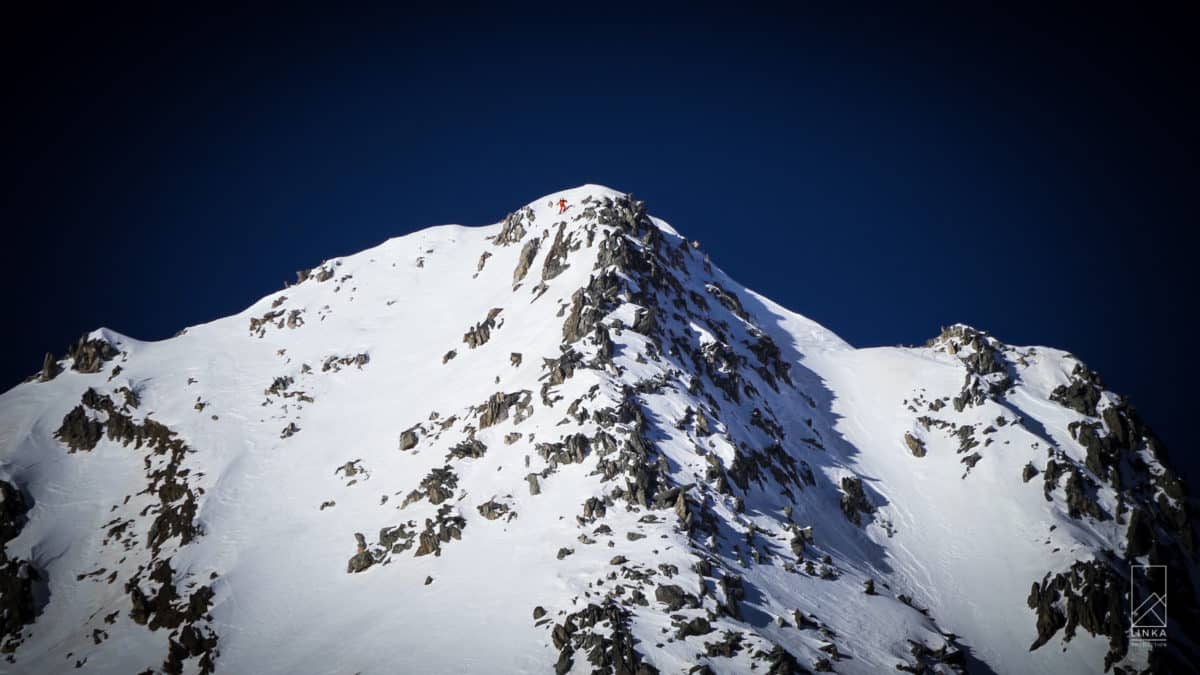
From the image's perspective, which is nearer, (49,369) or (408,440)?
(408,440)

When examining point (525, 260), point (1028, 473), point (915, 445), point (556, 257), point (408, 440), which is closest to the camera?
point (1028, 473)

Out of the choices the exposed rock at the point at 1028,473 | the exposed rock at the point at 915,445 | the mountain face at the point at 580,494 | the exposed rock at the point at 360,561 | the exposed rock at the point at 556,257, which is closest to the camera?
the mountain face at the point at 580,494

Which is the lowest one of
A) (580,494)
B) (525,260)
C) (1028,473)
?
(1028,473)

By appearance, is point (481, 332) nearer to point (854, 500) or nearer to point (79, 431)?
point (854, 500)

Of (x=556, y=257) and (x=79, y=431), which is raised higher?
(x=556, y=257)

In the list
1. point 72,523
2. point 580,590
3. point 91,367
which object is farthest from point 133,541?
point 580,590

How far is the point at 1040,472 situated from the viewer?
9656 centimetres

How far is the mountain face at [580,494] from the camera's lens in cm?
6756

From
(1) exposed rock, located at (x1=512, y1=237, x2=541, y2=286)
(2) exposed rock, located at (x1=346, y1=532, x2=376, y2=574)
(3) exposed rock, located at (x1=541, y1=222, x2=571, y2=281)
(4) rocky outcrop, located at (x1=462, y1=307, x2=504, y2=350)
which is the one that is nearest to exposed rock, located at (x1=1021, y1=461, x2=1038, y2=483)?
(3) exposed rock, located at (x1=541, y1=222, x2=571, y2=281)

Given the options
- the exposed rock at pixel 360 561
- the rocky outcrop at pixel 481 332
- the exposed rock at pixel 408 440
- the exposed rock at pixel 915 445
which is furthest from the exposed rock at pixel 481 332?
the exposed rock at pixel 915 445

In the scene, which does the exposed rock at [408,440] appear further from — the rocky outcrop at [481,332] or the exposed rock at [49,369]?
the exposed rock at [49,369]

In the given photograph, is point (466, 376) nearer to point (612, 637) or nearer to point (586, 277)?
point (586, 277)

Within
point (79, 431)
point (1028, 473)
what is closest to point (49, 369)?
point (79, 431)

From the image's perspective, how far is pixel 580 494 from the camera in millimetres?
77750
